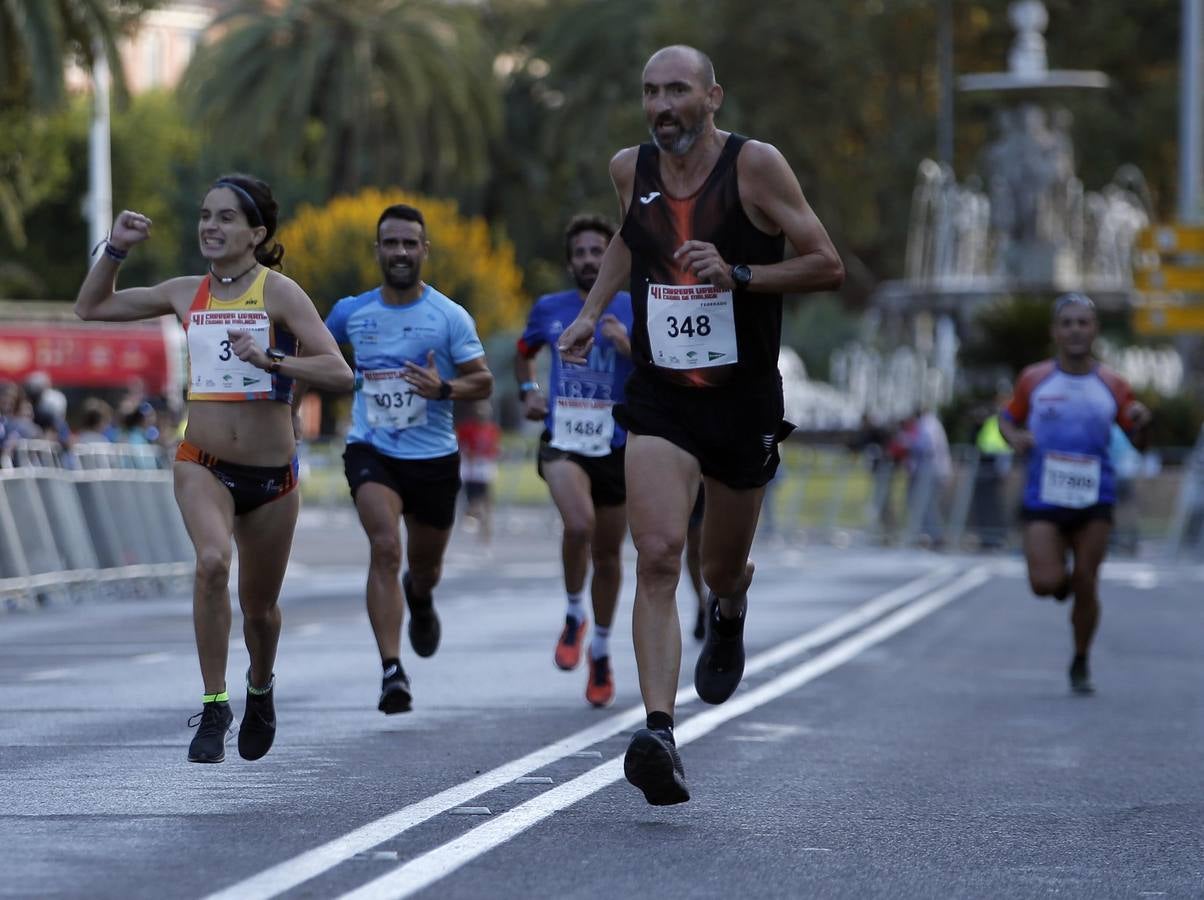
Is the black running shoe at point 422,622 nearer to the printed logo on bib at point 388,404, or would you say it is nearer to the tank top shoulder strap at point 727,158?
the printed logo on bib at point 388,404

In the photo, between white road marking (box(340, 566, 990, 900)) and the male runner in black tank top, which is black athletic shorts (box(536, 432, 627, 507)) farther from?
the male runner in black tank top

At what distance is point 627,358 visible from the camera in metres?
11.7

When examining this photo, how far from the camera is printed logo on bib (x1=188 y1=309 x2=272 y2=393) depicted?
28.5 ft

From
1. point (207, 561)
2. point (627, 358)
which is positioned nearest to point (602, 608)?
point (627, 358)

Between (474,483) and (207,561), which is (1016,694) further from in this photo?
(474,483)

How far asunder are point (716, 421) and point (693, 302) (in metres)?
0.36

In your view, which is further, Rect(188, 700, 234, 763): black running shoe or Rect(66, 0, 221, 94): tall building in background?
Rect(66, 0, 221, 94): tall building in background

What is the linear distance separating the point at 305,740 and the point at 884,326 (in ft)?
133

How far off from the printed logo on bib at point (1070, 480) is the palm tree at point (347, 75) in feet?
150

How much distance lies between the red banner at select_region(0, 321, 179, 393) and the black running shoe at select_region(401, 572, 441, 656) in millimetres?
42862

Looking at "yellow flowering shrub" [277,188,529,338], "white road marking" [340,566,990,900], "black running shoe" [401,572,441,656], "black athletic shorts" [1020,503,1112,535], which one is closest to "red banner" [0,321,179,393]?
"yellow flowering shrub" [277,188,529,338]

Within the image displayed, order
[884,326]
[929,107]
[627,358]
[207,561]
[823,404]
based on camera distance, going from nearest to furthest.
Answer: [207,561] < [627,358] < [884,326] < [823,404] < [929,107]

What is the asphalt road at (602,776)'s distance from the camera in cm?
670

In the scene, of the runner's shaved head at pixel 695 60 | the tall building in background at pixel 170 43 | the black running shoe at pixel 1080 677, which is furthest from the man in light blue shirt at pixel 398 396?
the tall building in background at pixel 170 43
